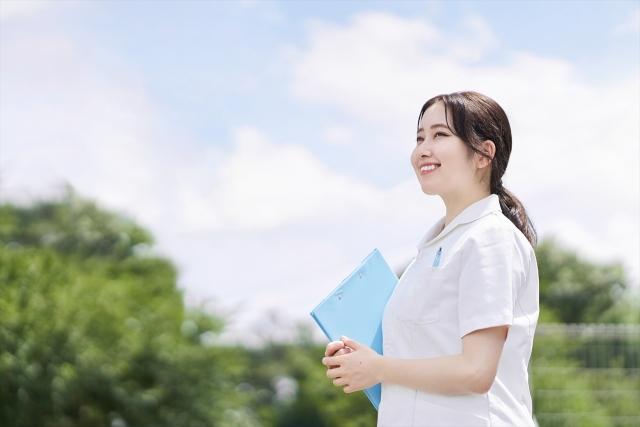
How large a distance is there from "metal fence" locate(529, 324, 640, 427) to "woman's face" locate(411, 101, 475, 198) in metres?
7.04

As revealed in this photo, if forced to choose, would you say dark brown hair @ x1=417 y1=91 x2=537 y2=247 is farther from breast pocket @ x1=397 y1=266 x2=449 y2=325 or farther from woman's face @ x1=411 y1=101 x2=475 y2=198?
breast pocket @ x1=397 y1=266 x2=449 y2=325

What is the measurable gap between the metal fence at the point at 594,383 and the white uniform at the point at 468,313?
7056 mm

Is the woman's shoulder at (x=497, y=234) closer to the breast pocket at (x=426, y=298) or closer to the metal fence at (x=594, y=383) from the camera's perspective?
the breast pocket at (x=426, y=298)

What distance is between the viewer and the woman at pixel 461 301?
1.55 meters

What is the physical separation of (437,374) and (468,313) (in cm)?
11

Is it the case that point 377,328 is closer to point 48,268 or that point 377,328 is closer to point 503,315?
point 503,315

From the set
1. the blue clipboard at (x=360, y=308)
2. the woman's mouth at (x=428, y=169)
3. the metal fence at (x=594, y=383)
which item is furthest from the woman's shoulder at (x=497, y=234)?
the metal fence at (x=594, y=383)

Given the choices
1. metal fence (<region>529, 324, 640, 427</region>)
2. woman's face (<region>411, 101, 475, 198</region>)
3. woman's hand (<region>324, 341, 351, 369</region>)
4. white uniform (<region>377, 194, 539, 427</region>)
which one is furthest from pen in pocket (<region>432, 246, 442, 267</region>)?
metal fence (<region>529, 324, 640, 427</region>)

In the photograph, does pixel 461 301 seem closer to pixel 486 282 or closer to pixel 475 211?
pixel 486 282

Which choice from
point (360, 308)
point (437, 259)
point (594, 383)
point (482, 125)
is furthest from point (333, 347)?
point (594, 383)

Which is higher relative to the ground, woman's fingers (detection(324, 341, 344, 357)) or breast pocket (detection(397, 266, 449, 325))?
breast pocket (detection(397, 266, 449, 325))

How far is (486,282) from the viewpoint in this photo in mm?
1556

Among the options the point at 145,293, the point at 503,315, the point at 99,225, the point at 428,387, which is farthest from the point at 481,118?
the point at 99,225

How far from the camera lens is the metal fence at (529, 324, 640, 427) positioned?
879cm
